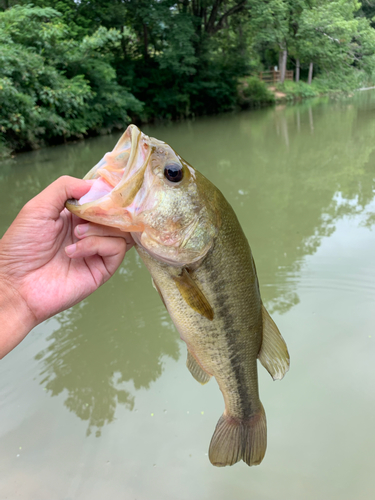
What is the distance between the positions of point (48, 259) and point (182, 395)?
1810mm

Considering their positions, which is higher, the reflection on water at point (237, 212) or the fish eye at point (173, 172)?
the fish eye at point (173, 172)

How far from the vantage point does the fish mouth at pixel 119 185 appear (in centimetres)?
129

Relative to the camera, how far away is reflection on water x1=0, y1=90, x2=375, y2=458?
3111mm

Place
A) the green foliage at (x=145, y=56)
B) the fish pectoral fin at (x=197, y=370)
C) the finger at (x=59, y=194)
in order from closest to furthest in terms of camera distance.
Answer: the finger at (x=59, y=194), the fish pectoral fin at (x=197, y=370), the green foliage at (x=145, y=56)

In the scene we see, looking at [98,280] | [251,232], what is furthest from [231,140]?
[98,280]

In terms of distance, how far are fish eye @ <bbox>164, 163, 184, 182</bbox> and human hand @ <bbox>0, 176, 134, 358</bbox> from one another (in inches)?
13.3

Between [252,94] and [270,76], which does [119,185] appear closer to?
[252,94]

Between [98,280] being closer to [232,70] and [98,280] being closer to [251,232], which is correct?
[251,232]

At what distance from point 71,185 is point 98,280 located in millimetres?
525

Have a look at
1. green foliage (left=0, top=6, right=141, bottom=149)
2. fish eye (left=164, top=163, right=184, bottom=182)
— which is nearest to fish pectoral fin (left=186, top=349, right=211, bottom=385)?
fish eye (left=164, top=163, right=184, bottom=182)

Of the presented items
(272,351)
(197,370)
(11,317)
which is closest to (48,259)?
(11,317)

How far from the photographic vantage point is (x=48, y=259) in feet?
5.40

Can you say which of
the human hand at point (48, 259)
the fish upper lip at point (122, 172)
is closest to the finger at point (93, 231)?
the human hand at point (48, 259)

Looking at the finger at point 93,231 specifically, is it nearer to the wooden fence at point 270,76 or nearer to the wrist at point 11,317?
the wrist at point 11,317
